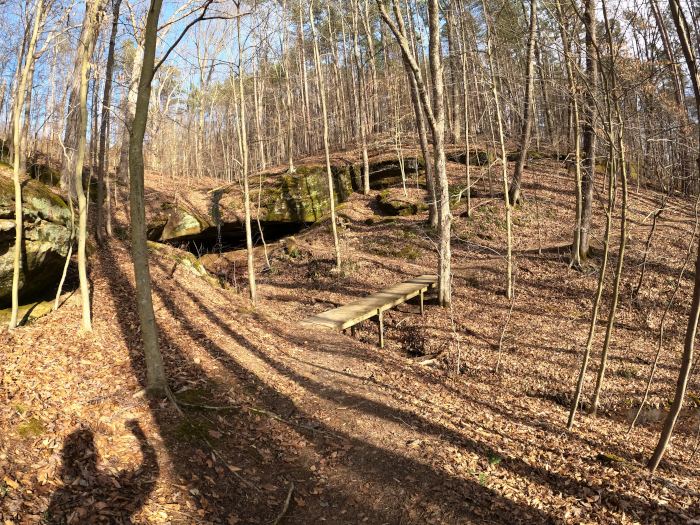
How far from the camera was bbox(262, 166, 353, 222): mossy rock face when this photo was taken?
19188 mm

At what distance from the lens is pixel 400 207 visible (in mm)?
19672

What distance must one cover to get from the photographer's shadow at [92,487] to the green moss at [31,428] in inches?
11.7

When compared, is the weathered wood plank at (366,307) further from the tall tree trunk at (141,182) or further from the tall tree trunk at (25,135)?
the tall tree trunk at (25,135)

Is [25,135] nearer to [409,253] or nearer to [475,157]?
[409,253]

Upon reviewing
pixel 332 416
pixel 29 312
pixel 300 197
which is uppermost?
pixel 300 197

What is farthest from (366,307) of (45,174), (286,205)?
(45,174)

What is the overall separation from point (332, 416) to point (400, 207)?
14.9m

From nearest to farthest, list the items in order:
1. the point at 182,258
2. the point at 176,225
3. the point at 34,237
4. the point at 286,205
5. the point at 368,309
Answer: the point at 34,237 < the point at 368,309 < the point at 182,258 < the point at 176,225 < the point at 286,205

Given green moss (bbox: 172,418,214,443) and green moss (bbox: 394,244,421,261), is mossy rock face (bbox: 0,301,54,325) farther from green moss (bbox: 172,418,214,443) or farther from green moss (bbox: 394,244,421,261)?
green moss (bbox: 394,244,421,261)

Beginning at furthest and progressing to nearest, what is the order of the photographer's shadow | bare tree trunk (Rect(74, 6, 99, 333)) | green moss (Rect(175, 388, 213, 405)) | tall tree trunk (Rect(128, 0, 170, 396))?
bare tree trunk (Rect(74, 6, 99, 333)), green moss (Rect(175, 388, 213, 405)), tall tree trunk (Rect(128, 0, 170, 396)), the photographer's shadow

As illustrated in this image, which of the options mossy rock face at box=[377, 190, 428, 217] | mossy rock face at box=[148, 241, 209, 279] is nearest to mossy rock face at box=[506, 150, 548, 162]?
mossy rock face at box=[377, 190, 428, 217]

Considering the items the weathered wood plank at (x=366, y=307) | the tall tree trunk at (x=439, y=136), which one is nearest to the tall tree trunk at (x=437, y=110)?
the tall tree trunk at (x=439, y=136)

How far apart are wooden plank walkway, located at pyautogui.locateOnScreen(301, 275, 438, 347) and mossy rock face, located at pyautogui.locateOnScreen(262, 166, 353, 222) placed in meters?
8.59

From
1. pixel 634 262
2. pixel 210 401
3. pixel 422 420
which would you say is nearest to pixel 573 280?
pixel 634 262
